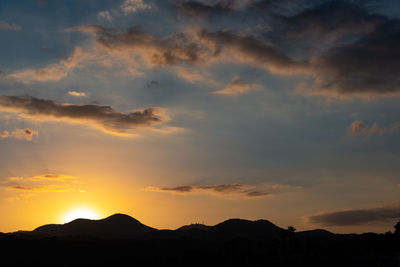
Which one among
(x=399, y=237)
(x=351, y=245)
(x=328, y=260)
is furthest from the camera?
(x=351, y=245)

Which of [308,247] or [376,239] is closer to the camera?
[308,247]

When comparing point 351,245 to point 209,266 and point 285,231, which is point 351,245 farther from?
point 209,266

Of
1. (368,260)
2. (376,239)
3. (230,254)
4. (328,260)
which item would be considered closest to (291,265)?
(328,260)

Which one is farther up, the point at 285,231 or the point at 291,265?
the point at 285,231

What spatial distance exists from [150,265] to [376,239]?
9591 centimetres

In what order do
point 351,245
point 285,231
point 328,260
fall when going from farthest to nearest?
point 351,245, point 285,231, point 328,260

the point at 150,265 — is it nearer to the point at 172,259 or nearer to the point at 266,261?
the point at 172,259

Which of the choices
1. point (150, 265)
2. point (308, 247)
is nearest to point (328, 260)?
point (308, 247)

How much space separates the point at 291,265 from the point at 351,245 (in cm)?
4708

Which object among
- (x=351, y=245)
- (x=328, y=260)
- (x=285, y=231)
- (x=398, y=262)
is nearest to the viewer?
(x=398, y=262)

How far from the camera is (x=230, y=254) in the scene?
627ft

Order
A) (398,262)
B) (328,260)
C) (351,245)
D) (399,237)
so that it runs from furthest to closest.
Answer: (351,245) < (399,237) < (328,260) < (398,262)

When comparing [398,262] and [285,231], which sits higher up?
[285,231]

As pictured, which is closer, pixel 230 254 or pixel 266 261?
pixel 266 261
